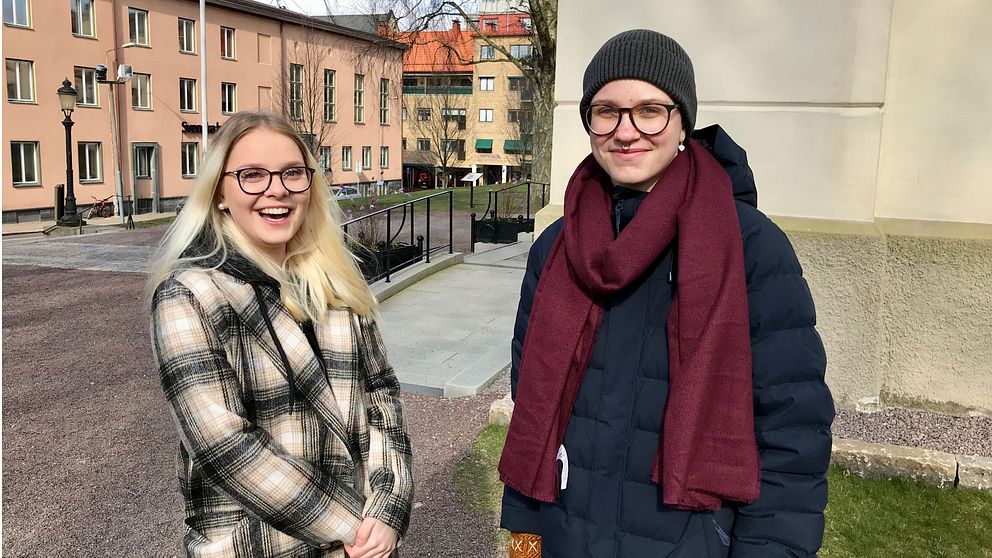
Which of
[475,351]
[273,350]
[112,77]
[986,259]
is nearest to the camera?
[273,350]

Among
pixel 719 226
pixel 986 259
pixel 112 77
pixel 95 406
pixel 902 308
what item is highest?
pixel 112 77

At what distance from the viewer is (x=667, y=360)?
5.74 feet

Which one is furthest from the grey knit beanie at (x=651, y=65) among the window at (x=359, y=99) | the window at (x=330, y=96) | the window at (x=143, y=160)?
the window at (x=359, y=99)

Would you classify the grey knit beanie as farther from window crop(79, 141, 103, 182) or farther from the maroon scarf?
window crop(79, 141, 103, 182)

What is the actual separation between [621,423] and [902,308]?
4.04 metres

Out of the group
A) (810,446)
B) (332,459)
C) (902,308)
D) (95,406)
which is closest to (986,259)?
(902,308)

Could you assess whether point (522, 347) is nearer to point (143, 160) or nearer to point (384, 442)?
point (384, 442)

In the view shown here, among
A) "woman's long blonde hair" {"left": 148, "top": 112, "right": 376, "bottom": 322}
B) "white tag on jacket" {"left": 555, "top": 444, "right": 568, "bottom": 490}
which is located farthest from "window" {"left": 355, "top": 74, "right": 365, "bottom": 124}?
"white tag on jacket" {"left": 555, "top": 444, "right": 568, "bottom": 490}

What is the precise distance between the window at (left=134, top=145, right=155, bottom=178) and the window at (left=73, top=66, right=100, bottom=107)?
2924mm

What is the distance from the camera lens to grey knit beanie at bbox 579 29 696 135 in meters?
1.73

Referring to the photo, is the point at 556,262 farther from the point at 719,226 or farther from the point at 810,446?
the point at 810,446

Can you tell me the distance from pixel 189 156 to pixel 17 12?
32.4ft

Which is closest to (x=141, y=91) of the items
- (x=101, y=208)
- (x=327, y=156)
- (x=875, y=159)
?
(x=101, y=208)

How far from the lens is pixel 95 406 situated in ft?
19.5
